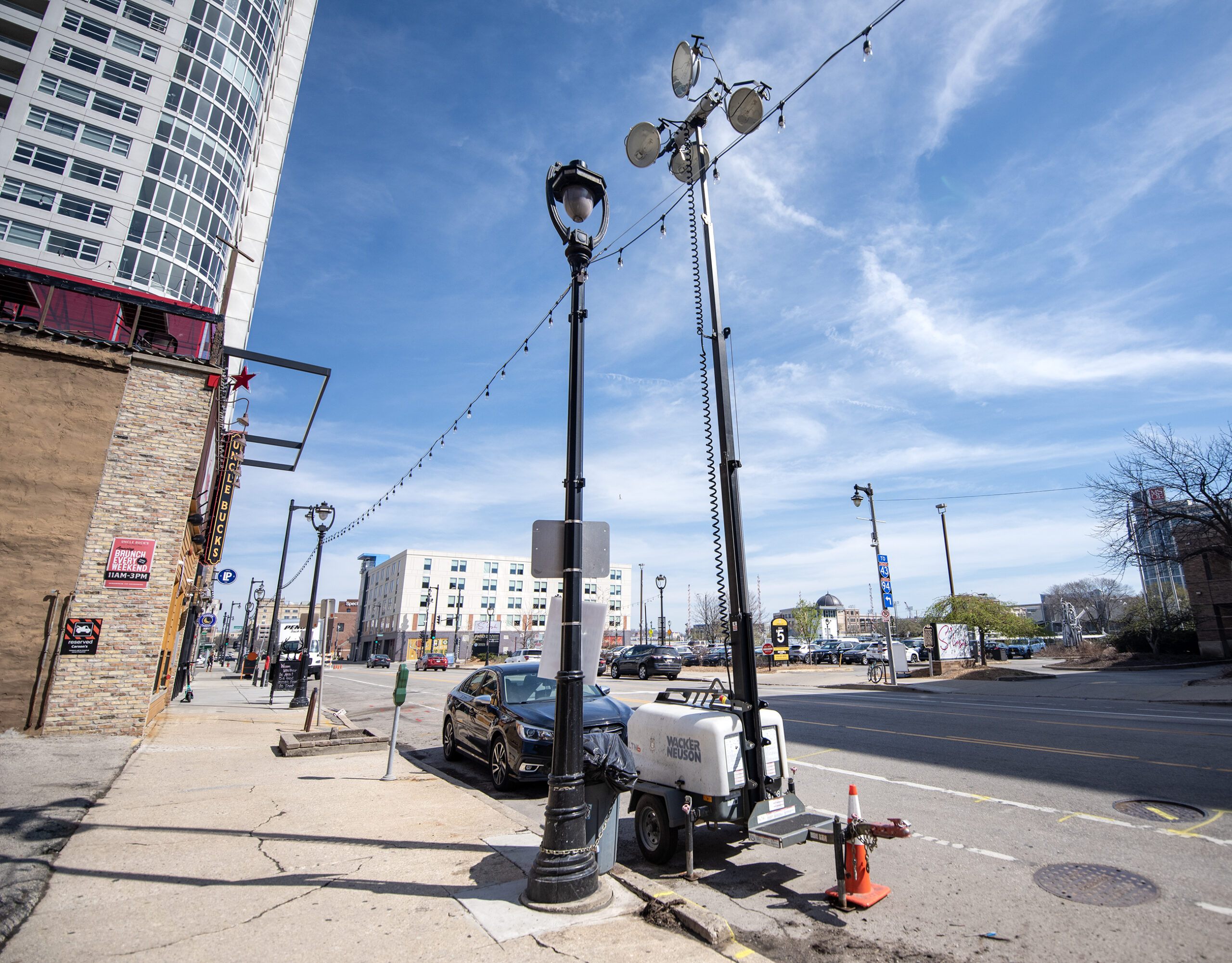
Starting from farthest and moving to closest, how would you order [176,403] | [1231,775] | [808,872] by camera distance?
1. [176,403]
2. [1231,775]
3. [808,872]

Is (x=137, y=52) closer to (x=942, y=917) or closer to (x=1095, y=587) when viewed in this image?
(x=942, y=917)

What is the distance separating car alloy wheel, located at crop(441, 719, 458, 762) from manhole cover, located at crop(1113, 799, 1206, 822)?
8.85 metres

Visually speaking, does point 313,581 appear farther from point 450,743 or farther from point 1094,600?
point 1094,600

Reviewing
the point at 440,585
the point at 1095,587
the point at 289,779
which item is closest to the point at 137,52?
the point at 289,779

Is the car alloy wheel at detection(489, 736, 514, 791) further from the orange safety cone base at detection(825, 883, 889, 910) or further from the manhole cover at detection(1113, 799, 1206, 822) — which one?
the manhole cover at detection(1113, 799, 1206, 822)

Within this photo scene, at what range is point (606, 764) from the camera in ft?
15.1

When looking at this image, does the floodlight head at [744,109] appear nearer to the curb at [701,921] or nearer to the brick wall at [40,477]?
the curb at [701,921]

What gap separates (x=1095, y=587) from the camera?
107 metres

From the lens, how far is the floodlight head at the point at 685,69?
6.50 meters

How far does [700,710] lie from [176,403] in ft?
41.6

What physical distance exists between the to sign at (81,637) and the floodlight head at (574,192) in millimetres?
11555

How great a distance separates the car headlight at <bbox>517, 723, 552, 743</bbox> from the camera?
8031 millimetres

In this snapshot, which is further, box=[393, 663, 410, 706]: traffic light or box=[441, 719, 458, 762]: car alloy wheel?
box=[441, 719, 458, 762]: car alloy wheel

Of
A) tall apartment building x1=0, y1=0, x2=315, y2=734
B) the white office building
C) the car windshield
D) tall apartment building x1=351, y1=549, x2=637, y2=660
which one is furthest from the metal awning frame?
tall apartment building x1=351, y1=549, x2=637, y2=660
